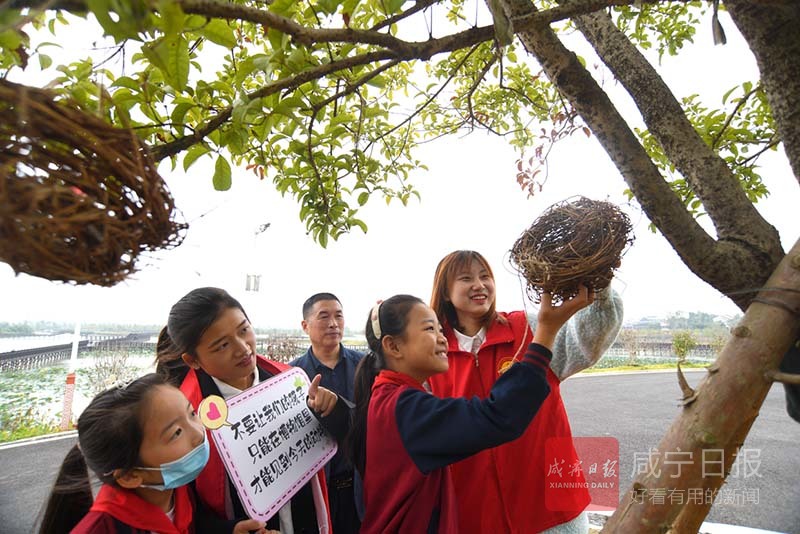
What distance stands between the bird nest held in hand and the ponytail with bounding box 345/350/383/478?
Result: 2.25ft

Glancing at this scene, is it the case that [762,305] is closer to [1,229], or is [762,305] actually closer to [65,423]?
[1,229]

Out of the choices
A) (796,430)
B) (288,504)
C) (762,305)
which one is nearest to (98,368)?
(288,504)

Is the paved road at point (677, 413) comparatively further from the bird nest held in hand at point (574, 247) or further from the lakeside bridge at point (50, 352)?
the lakeside bridge at point (50, 352)

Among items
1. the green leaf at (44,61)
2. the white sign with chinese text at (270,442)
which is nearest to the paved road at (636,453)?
the white sign with chinese text at (270,442)

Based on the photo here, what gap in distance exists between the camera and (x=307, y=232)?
1.78m

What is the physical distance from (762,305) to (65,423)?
10208 millimetres

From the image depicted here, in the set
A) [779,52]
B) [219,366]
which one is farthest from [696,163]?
[219,366]

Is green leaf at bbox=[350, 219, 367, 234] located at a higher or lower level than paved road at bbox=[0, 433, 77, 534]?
higher

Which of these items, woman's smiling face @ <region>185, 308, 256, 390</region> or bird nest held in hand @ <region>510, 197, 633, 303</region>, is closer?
bird nest held in hand @ <region>510, 197, 633, 303</region>

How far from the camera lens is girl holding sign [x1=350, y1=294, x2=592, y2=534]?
1.26 metres

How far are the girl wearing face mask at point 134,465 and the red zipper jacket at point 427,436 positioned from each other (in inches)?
14.9

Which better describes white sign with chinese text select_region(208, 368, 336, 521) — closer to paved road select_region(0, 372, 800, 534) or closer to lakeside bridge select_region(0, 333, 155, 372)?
paved road select_region(0, 372, 800, 534)

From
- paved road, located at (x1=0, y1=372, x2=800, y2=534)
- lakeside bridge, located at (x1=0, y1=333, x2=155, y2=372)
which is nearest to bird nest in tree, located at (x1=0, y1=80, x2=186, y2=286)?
paved road, located at (x1=0, y1=372, x2=800, y2=534)

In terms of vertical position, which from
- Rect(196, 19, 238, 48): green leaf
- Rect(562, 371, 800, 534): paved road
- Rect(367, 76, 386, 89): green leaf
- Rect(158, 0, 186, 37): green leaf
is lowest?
Rect(562, 371, 800, 534): paved road
